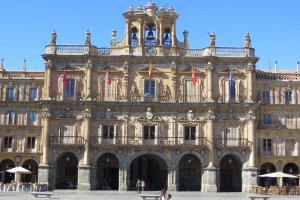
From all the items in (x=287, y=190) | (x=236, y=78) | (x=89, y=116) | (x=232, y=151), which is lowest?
(x=287, y=190)

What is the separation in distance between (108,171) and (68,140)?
7507 mm

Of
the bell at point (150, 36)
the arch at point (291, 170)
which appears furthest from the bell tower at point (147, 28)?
the arch at point (291, 170)

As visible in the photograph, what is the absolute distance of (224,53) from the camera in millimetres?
68250

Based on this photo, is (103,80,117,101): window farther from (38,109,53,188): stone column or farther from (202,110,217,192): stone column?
(202,110,217,192): stone column

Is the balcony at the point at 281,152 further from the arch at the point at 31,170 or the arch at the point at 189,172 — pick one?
the arch at the point at 31,170

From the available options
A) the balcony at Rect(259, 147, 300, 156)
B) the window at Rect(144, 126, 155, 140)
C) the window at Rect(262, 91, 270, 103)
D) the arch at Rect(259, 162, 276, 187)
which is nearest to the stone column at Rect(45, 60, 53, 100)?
the window at Rect(144, 126, 155, 140)

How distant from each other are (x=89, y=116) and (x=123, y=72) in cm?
701

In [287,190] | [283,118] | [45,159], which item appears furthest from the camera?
[283,118]

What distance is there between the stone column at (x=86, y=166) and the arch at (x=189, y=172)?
1201cm

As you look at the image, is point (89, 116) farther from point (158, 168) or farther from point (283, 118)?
point (283, 118)

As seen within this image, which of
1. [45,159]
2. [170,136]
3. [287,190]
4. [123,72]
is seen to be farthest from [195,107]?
[45,159]

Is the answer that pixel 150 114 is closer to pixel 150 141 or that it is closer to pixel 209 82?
pixel 150 141

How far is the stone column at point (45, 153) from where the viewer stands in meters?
64.4

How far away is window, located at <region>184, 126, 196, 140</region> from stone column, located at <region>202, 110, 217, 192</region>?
1738 millimetres
